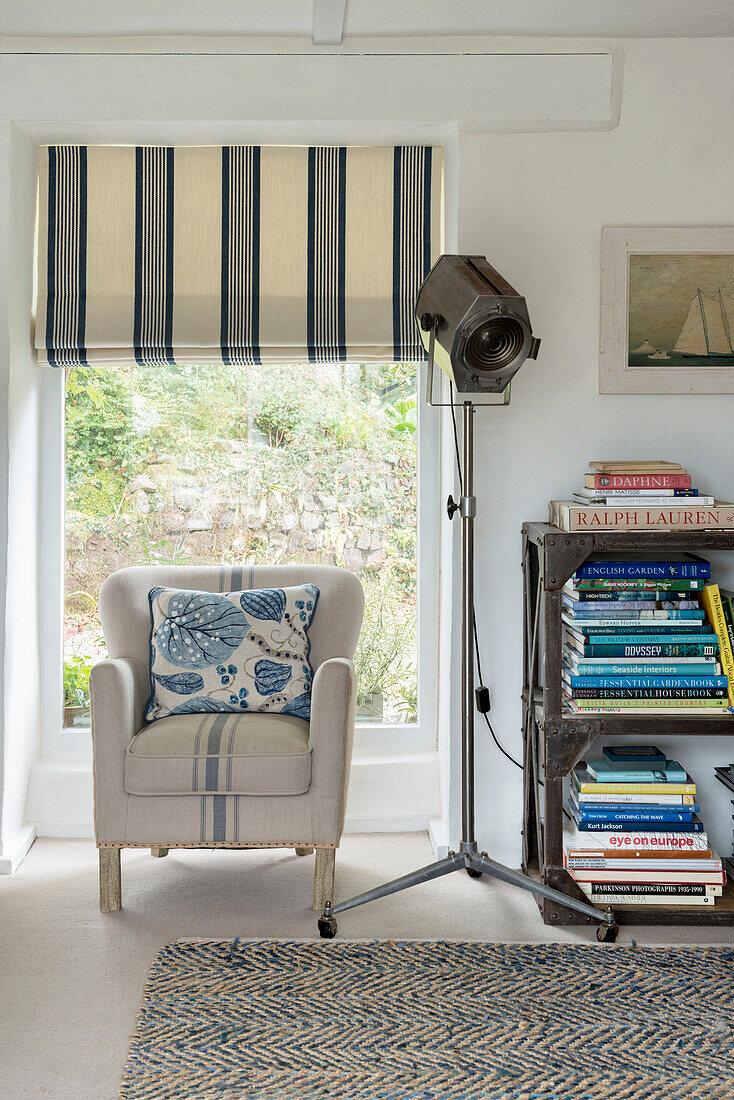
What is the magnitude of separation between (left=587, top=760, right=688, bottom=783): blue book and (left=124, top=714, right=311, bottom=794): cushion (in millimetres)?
780

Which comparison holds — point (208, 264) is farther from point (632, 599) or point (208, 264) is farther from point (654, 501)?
point (632, 599)

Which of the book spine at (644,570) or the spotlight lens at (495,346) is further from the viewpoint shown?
the book spine at (644,570)

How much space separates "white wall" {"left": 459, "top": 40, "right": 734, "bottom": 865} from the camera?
273 centimetres

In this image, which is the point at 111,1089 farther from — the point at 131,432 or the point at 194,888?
the point at 131,432

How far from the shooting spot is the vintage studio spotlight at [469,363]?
7.32 ft

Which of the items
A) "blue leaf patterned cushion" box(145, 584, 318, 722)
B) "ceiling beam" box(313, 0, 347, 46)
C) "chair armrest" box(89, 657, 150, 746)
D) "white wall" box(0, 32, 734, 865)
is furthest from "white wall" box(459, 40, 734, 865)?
"chair armrest" box(89, 657, 150, 746)

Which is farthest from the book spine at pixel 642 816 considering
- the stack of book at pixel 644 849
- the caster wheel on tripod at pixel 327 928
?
the caster wheel on tripod at pixel 327 928

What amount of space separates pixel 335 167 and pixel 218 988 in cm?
243

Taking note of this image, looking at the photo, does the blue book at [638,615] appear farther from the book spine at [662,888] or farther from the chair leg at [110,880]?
the chair leg at [110,880]

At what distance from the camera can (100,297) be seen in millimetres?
2986

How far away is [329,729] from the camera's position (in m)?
2.39

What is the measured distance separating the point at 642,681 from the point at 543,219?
4.53 feet

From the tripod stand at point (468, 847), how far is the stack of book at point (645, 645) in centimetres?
27

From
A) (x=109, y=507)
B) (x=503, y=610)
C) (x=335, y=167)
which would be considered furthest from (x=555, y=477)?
(x=109, y=507)
